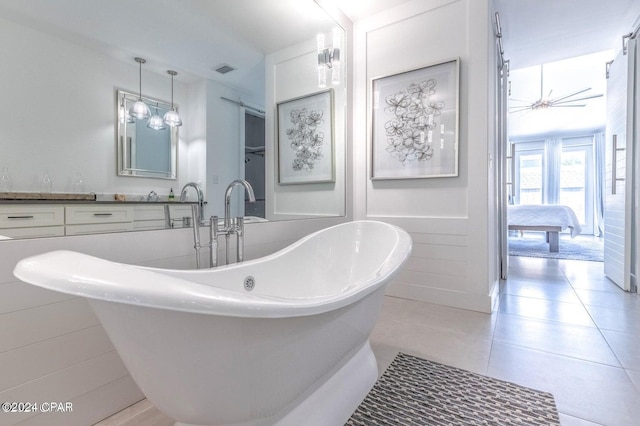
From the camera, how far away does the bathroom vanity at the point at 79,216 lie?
964 millimetres

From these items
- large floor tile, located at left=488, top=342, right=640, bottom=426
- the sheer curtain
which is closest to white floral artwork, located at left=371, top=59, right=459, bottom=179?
large floor tile, located at left=488, top=342, right=640, bottom=426

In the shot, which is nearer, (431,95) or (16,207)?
(16,207)

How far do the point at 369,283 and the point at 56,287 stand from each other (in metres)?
0.79

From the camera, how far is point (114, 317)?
0.68 m

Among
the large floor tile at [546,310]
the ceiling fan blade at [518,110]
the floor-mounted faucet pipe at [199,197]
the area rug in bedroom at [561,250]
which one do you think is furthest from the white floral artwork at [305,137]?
the ceiling fan blade at [518,110]

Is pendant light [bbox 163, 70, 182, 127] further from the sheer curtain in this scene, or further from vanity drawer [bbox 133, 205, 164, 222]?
the sheer curtain

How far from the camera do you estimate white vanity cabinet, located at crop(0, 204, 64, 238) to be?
3.10 ft

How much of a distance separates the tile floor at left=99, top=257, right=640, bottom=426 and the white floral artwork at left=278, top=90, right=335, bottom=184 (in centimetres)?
122

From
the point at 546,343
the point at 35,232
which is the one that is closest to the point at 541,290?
the point at 546,343

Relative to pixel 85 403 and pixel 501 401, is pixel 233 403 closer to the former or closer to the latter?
pixel 85 403

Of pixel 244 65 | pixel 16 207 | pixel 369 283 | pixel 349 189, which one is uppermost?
pixel 244 65

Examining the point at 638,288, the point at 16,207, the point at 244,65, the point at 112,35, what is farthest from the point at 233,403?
the point at 638,288

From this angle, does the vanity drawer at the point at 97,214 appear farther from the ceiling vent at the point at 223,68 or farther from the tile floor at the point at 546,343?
the ceiling vent at the point at 223,68

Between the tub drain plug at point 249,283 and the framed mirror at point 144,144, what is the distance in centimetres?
60
